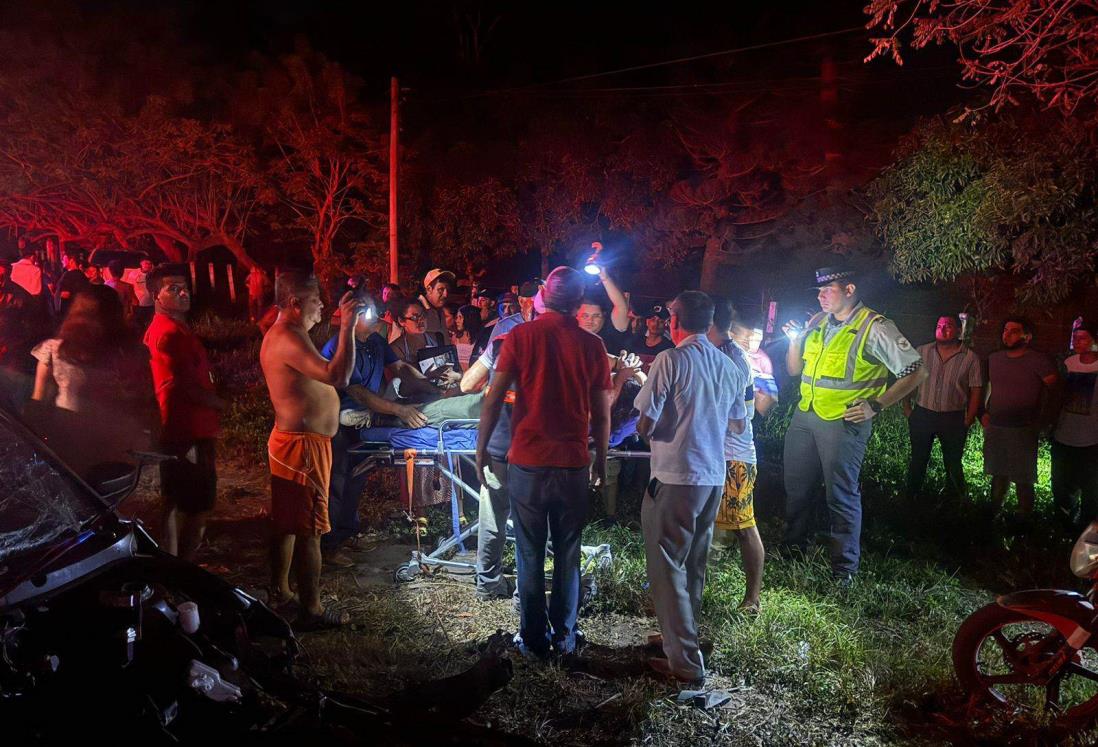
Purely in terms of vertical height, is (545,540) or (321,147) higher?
(321,147)

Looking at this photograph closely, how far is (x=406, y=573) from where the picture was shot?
593cm

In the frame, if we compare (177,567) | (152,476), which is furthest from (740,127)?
(177,567)

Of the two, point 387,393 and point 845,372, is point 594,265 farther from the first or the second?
point 845,372

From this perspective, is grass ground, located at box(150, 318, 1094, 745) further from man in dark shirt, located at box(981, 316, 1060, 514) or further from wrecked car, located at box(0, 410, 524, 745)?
wrecked car, located at box(0, 410, 524, 745)

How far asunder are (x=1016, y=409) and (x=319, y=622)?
6369 millimetres

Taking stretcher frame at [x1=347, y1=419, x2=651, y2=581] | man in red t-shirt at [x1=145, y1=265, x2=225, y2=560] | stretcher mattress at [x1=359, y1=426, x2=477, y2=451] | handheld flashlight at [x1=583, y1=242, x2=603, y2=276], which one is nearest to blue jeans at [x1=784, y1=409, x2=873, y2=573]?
stretcher frame at [x1=347, y1=419, x2=651, y2=581]

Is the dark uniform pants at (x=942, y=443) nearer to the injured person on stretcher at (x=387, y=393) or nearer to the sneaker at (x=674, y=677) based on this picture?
the sneaker at (x=674, y=677)

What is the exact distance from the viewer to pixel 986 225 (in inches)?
296

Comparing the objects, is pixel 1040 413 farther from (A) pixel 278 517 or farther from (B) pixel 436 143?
(B) pixel 436 143

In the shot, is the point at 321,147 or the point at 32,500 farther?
the point at 321,147

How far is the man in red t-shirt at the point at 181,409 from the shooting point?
5215 mm

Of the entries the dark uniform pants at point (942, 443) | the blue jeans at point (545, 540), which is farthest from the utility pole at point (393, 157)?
the blue jeans at point (545, 540)

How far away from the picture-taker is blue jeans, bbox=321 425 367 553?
6258 mm

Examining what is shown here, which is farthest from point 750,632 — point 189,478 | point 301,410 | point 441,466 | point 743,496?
point 189,478
